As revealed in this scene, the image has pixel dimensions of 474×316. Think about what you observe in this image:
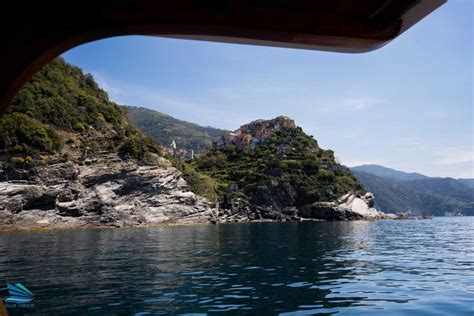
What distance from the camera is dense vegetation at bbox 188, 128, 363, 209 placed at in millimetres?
110062

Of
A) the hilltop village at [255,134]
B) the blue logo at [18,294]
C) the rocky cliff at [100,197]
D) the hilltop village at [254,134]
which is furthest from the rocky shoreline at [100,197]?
the hilltop village at [254,134]

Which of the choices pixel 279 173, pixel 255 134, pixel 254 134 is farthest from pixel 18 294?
pixel 254 134

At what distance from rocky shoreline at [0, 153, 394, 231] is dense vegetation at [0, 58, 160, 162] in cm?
377

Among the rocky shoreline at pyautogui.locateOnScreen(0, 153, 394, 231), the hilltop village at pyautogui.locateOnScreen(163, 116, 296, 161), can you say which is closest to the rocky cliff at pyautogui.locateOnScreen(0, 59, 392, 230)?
the rocky shoreline at pyautogui.locateOnScreen(0, 153, 394, 231)

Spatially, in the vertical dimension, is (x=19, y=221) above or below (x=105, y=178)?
below

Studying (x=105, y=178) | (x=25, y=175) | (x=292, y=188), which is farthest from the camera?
(x=292, y=188)

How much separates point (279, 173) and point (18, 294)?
4211 inches

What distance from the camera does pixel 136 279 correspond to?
54.0 feet

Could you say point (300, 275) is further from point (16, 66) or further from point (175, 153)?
point (175, 153)

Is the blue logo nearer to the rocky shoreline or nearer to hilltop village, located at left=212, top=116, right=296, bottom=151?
the rocky shoreline

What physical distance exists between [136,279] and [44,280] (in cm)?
402

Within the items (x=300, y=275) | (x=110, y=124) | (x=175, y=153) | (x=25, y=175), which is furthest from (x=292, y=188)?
(x=300, y=275)

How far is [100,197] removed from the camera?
68.4 meters

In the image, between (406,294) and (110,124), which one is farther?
(110,124)
